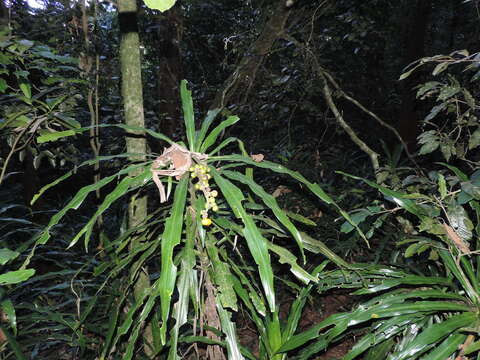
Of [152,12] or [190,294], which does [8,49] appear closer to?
[190,294]

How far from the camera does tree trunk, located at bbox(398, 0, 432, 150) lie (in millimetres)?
3451

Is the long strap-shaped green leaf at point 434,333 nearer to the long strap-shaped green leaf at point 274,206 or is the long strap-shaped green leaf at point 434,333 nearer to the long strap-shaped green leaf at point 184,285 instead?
the long strap-shaped green leaf at point 274,206

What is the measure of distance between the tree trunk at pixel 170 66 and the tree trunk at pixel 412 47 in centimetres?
233

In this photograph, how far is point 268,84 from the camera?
290cm

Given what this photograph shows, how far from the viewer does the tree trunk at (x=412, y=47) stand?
3451 mm

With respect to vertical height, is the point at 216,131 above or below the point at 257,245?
above

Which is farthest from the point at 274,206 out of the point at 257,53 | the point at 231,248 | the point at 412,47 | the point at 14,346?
the point at 412,47

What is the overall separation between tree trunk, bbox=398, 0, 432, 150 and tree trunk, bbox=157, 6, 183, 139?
7.66 ft

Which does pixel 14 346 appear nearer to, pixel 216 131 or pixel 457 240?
pixel 216 131

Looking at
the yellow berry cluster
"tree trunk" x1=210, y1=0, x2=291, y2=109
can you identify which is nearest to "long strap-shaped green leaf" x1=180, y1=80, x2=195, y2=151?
the yellow berry cluster

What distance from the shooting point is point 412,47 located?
140 inches

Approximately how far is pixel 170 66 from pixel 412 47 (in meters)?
2.56

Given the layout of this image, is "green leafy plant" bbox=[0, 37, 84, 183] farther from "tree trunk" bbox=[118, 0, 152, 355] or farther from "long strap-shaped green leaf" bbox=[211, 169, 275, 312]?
"long strap-shaped green leaf" bbox=[211, 169, 275, 312]

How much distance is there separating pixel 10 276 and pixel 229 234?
2.60 feet
